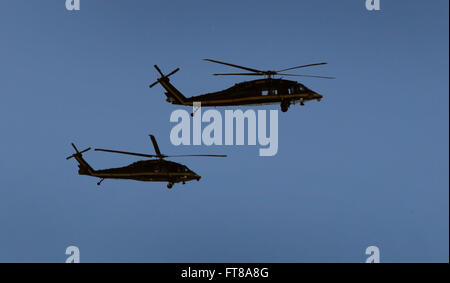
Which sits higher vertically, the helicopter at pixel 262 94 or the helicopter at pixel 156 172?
the helicopter at pixel 262 94

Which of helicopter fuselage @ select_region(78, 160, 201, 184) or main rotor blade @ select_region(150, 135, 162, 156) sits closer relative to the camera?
main rotor blade @ select_region(150, 135, 162, 156)

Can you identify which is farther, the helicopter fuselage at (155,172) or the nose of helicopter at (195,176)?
the nose of helicopter at (195,176)

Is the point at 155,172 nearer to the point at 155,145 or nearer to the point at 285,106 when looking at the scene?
the point at 155,145

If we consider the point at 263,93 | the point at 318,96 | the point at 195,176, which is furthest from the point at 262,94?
the point at 195,176

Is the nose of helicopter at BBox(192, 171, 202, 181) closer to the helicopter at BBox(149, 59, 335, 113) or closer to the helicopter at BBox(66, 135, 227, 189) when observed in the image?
the helicopter at BBox(66, 135, 227, 189)

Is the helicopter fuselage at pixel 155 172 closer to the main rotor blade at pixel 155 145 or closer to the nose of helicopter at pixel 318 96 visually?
the main rotor blade at pixel 155 145

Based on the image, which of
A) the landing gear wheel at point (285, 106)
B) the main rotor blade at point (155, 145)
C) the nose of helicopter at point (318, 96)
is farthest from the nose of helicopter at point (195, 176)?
the nose of helicopter at point (318, 96)

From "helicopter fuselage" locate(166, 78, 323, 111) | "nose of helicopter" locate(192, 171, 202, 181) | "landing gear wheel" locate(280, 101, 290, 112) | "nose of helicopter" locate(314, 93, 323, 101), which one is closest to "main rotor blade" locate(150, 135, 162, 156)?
"nose of helicopter" locate(192, 171, 202, 181)

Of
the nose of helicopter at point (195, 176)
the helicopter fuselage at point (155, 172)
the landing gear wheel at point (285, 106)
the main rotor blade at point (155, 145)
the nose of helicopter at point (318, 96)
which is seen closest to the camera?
the nose of helicopter at point (318, 96)

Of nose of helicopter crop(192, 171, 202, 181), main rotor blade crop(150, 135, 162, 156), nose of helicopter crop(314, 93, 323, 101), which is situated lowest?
nose of helicopter crop(192, 171, 202, 181)

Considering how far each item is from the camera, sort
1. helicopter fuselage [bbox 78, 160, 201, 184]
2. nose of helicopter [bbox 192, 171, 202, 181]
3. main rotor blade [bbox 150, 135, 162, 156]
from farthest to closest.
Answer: nose of helicopter [bbox 192, 171, 202, 181], helicopter fuselage [bbox 78, 160, 201, 184], main rotor blade [bbox 150, 135, 162, 156]
